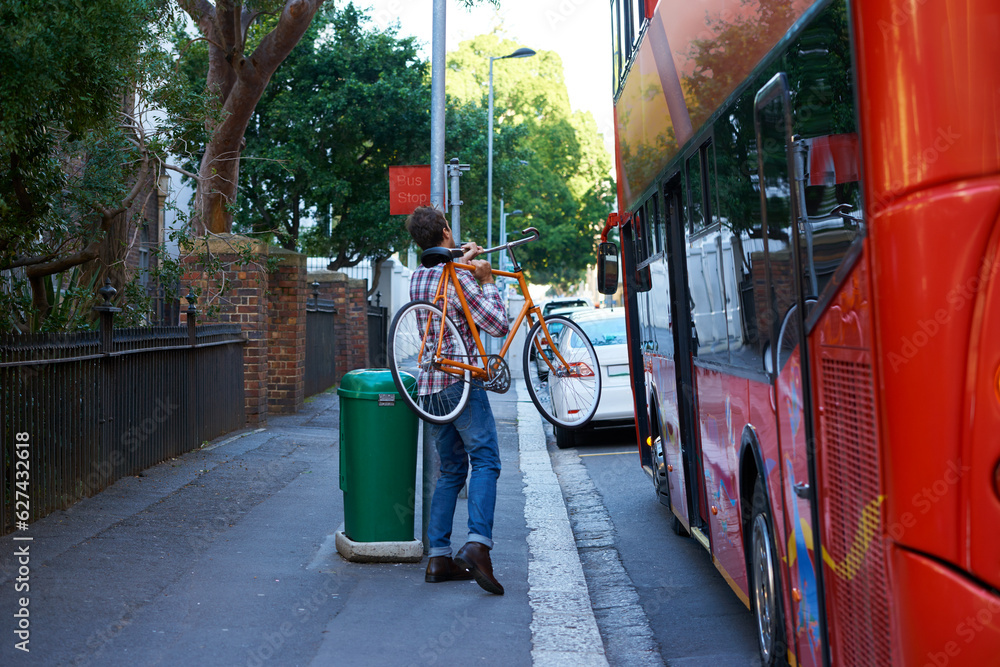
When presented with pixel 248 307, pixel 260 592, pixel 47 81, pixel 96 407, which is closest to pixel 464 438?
pixel 260 592

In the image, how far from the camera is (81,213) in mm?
8641

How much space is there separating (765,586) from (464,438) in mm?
1939

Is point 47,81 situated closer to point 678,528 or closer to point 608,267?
point 678,528

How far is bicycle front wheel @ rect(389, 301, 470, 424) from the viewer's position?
566 cm

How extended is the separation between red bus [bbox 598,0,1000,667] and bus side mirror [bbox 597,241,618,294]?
4775mm

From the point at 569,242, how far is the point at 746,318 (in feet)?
185

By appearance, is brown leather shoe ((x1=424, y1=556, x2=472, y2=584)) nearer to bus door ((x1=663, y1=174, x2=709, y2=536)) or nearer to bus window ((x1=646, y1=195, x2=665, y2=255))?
bus door ((x1=663, y1=174, x2=709, y2=536))

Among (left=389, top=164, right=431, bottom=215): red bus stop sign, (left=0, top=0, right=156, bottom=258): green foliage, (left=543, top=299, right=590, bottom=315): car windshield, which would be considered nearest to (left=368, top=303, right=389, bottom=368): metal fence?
(left=543, top=299, right=590, bottom=315): car windshield

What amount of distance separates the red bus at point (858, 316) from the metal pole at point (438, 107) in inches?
263

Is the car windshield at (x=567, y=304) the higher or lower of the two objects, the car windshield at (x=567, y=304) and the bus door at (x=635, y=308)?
the higher

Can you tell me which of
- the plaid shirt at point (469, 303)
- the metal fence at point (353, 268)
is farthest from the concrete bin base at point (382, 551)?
the metal fence at point (353, 268)

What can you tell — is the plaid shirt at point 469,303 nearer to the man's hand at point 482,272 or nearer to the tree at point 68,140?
the man's hand at point 482,272

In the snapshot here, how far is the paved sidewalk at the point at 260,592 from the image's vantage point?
4520 mm

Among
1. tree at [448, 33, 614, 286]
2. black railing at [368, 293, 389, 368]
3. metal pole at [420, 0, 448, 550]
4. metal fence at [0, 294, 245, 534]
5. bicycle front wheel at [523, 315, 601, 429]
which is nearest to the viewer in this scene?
metal fence at [0, 294, 245, 534]
